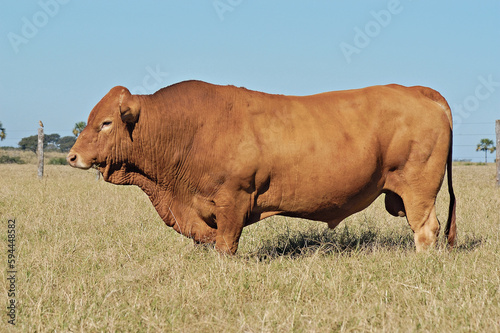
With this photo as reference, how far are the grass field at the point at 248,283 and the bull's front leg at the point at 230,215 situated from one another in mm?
189

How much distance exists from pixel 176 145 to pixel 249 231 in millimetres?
2484

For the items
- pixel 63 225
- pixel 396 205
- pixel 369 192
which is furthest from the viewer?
pixel 63 225

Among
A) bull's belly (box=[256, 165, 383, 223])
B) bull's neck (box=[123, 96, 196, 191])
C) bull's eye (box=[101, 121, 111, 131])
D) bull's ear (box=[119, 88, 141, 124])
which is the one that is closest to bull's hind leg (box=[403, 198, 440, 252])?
bull's belly (box=[256, 165, 383, 223])

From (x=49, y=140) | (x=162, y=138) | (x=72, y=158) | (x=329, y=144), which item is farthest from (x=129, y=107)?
(x=49, y=140)

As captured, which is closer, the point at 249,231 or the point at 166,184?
the point at 166,184

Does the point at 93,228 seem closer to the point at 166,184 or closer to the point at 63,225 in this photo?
the point at 63,225

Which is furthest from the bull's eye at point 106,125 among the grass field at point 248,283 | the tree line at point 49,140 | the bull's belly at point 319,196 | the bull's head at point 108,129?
the tree line at point 49,140

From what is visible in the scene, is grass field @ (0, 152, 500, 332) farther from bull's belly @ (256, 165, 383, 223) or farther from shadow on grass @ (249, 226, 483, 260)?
bull's belly @ (256, 165, 383, 223)

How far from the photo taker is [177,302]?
158 inches

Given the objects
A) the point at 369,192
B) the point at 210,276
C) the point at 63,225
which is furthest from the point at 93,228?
the point at 369,192

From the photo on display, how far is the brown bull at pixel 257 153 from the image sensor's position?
16.3 feet

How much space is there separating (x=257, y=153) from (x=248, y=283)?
126cm

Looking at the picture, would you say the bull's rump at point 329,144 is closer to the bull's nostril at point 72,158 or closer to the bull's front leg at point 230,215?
the bull's front leg at point 230,215

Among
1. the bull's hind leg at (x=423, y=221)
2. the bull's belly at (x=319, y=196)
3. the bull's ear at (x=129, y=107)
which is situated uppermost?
the bull's ear at (x=129, y=107)
